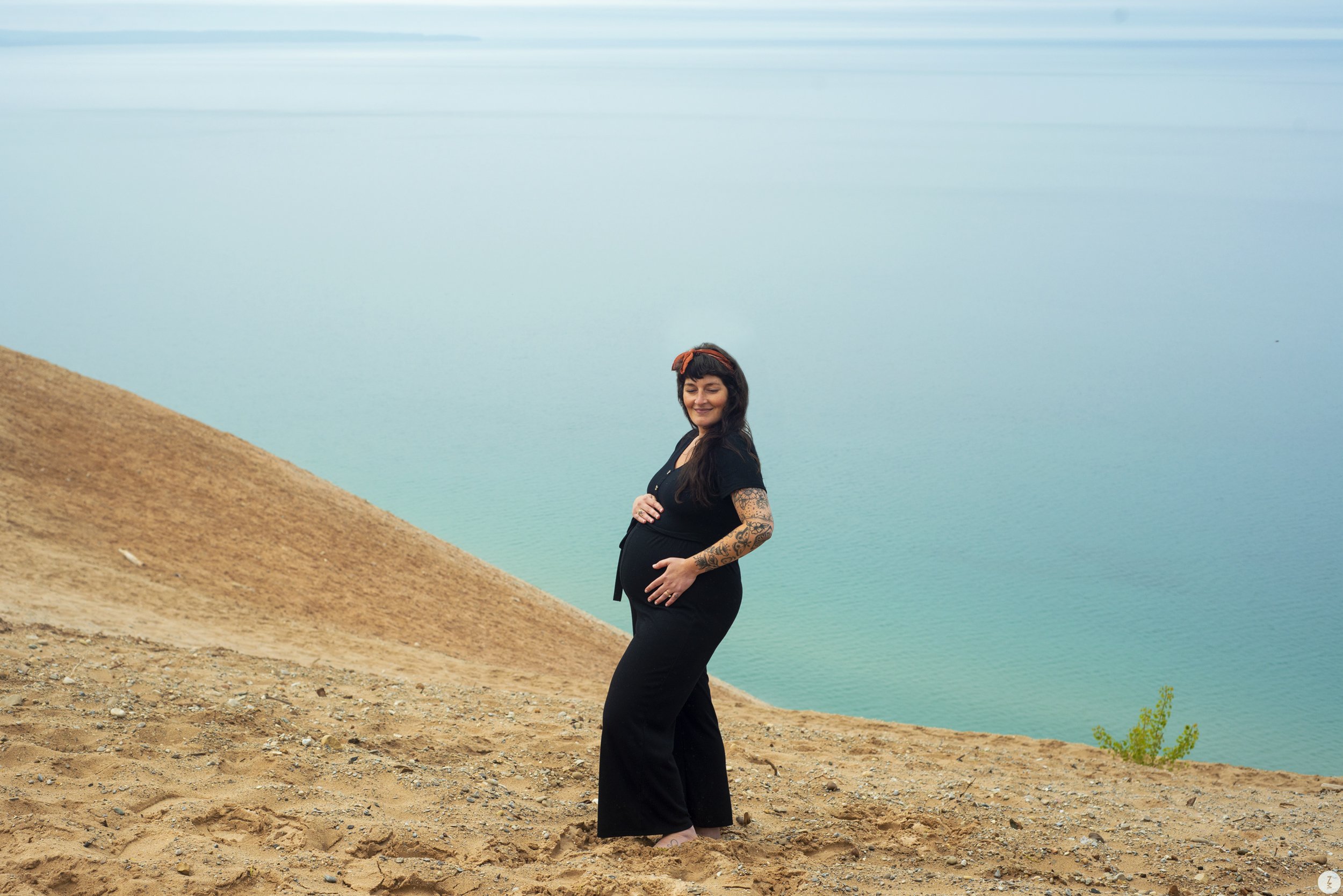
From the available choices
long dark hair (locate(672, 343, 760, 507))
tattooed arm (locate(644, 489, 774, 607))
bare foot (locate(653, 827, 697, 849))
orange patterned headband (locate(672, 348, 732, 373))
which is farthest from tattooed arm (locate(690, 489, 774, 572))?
bare foot (locate(653, 827, 697, 849))

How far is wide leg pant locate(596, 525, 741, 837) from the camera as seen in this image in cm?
398

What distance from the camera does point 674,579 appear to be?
3.89m

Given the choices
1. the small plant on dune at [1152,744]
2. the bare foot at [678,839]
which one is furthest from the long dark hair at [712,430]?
the small plant on dune at [1152,744]

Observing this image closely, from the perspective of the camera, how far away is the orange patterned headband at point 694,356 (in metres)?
3.97

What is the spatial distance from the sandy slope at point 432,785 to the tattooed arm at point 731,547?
1008mm

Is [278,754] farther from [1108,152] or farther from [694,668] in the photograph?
[1108,152]

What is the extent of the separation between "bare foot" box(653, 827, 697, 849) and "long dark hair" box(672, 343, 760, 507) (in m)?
1.28

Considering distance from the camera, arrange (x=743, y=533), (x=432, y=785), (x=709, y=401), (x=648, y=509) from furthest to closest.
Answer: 1. (x=432, y=785)
2. (x=648, y=509)
3. (x=709, y=401)
4. (x=743, y=533)

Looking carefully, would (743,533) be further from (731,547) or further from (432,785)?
(432,785)

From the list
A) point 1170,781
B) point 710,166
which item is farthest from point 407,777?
point 710,166

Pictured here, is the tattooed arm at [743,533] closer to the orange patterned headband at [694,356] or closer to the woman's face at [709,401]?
the woman's face at [709,401]

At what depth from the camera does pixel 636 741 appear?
13.3ft

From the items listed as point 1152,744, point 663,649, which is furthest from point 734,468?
point 1152,744

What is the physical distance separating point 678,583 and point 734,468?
1.51ft
